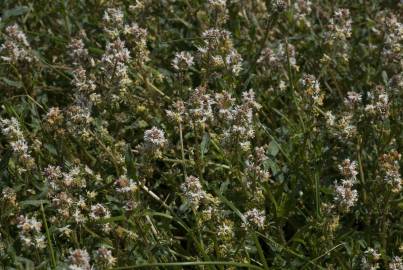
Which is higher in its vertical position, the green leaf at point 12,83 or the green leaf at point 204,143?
the green leaf at point 12,83

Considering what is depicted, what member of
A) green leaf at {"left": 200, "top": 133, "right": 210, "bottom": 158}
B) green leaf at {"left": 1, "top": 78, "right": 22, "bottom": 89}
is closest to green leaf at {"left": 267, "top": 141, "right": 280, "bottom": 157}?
green leaf at {"left": 200, "top": 133, "right": 210, "bottom": 158}

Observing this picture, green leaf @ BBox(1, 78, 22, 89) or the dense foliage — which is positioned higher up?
green leaf @ BBox(1, 78, 22, 89)

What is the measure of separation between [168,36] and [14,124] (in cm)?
136

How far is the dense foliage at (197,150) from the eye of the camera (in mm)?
2725

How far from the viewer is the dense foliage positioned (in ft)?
8.94

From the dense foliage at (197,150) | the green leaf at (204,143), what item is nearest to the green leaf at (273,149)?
the dense foliage at (197,150)

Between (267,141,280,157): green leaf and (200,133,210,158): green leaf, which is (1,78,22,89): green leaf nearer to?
(200,133,210,158): green leaf

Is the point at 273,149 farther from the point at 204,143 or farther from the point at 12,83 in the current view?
the point at 12,83

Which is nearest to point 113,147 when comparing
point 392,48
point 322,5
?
point 392,48

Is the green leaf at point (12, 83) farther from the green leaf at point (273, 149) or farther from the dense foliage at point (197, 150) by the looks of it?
the green leaf at point (273, 149)

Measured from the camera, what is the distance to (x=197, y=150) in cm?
287

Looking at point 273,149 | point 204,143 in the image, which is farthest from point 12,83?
point 273,149

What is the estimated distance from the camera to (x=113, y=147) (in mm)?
3082

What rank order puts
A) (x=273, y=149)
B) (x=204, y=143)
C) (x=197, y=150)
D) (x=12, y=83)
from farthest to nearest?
(x=12, y=83)
(x=273, y=149)
(x=204, y=143)
(x=197, y=150)
